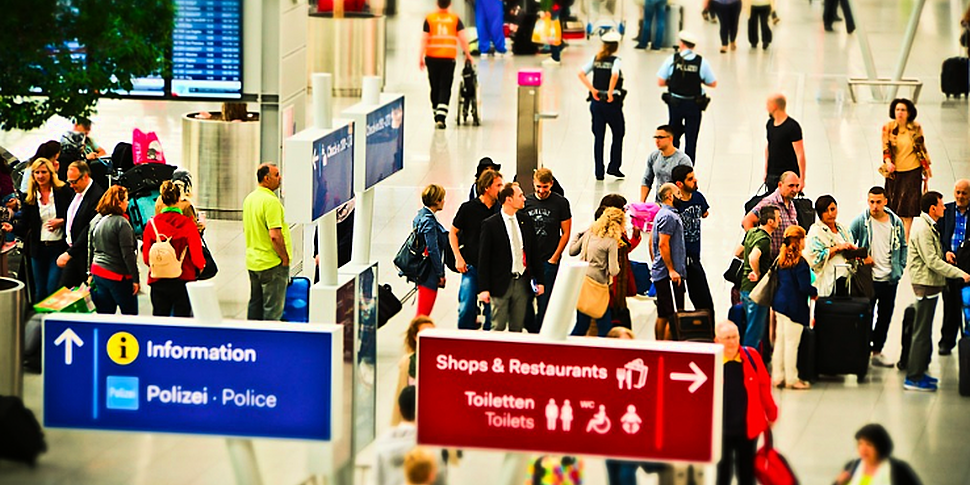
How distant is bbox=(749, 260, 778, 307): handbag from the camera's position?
38.8 feet

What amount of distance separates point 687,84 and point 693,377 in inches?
488

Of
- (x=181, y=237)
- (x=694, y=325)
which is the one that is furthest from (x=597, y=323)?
(x=181, y=237)

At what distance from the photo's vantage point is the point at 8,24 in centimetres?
1089

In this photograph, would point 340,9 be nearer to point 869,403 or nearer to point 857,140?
point 857,140

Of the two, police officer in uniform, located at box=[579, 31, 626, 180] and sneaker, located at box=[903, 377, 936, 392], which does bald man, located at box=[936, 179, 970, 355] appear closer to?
sneaker, located at box=[903, 377, 936, 392]

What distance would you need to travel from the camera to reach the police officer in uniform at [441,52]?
925 inches

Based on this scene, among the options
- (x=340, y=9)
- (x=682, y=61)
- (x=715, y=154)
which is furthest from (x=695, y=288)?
(x=340, y=9)

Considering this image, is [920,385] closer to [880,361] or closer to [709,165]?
[880,361]

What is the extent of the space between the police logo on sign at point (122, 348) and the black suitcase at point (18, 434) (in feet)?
9.50

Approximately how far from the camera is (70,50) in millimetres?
11617

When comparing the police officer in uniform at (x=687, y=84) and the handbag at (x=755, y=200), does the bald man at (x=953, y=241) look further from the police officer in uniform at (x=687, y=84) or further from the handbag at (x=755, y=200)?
the police officer in uniform at (x=687, y=84)

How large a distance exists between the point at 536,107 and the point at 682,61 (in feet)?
7.85

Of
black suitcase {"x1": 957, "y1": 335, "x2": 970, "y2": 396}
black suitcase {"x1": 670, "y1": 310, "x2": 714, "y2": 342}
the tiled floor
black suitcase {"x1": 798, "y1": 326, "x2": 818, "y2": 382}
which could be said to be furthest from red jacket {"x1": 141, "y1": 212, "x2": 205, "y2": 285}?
black suitcase {"x1": 957, "y1": 335, "x2": 970, "y2": 396}

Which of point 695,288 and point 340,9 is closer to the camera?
point 695,288
